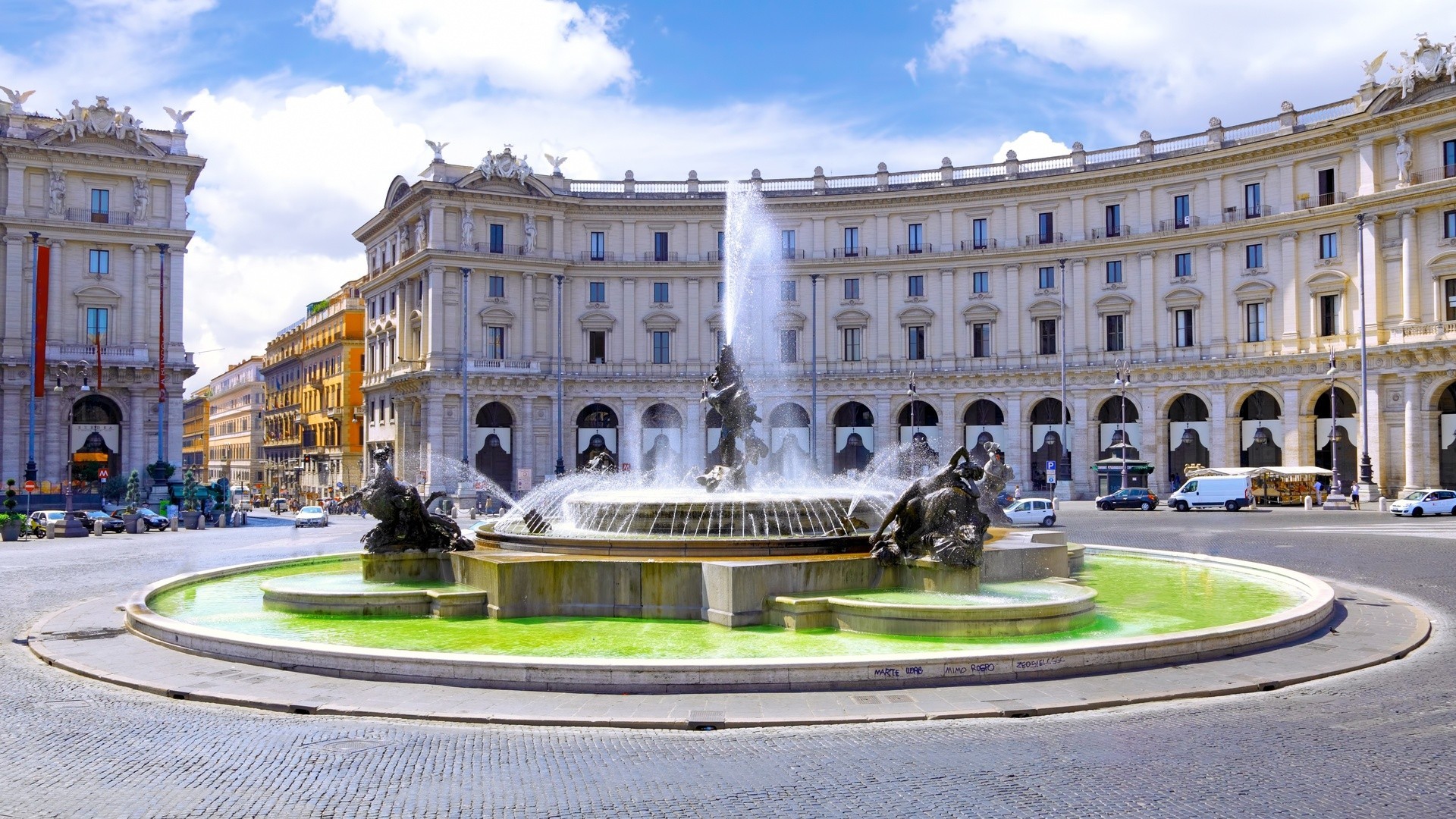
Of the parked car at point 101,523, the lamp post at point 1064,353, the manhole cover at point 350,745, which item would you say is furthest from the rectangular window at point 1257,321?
the manhole cover at point 350,745

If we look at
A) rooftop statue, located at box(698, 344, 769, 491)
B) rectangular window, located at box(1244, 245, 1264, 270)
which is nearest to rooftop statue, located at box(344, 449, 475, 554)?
rooftop statue, located at box(698, 344, 769, 491)

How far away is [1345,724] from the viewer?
1005 centimetres

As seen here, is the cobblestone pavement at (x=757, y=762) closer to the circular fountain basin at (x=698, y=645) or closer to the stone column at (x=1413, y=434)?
the circular fountain basin at (x=698, y=645)

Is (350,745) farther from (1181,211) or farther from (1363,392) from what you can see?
(1181,211)

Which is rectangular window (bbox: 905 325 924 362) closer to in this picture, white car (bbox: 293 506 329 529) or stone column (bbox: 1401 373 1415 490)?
stone column (bbox: 1401 373 1415 490)

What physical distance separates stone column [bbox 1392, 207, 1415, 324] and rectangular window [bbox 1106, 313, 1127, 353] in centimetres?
1419

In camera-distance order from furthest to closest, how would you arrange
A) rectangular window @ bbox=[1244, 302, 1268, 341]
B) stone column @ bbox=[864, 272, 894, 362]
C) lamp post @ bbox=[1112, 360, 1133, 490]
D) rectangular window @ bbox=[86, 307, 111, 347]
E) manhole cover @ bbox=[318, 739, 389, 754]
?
stone column @ bbox=[864, 272, 894, 362], rectangular window @ bbox=[86, 307, 111, 347], rectangular window @ bbox=[1244, 302, 1268, 341], lamp post @ bbox=[1112, 360, 1133, 490], manhole cover @ bbox=[318, 739, 389, 754]

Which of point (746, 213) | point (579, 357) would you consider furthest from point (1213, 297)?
point (579, 357)

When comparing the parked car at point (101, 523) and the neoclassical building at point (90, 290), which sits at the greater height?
the neoclassical building at point (90, 290)

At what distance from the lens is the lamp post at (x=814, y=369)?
6397 centimetres

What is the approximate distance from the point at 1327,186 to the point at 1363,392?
11867mm

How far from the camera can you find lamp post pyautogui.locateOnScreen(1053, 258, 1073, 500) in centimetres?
6147

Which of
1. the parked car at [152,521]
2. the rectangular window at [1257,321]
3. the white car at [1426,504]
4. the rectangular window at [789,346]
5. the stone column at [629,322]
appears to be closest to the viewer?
the white car at [1426,504]

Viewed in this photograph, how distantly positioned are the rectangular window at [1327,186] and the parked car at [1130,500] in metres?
18.7
